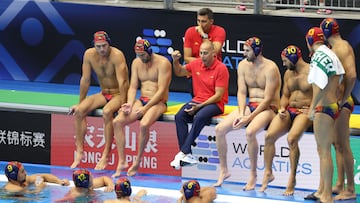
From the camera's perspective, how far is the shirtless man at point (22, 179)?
17.4 m

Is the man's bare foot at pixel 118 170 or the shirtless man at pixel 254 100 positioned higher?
the shirtless man at pixel 254 100

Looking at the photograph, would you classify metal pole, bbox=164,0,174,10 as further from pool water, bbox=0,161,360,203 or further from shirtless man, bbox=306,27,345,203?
shirtless man, bbox=306,27,345,203

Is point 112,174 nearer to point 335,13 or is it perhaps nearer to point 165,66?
point 165,66

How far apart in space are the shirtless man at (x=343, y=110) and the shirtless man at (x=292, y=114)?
57 centimetres

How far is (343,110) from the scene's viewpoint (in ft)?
52.7

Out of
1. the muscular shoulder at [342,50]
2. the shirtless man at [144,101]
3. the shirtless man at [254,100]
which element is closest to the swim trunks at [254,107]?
the shirtless man at [254,100]

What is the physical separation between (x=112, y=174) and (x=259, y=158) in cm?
227

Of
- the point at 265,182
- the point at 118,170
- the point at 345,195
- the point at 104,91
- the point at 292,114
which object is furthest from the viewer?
the point at 104,91

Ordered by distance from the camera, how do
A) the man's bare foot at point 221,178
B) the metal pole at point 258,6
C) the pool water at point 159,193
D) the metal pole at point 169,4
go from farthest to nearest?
the metal pole at point 169,4 → the metal pole at point 258,6 → the man's bare foot at point 221,178 → the pool water at point 159,193

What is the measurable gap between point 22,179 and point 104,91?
1.92m

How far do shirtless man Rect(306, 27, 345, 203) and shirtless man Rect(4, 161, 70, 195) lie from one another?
3941 millimetres

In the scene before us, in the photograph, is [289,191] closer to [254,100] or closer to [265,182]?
[265,182]

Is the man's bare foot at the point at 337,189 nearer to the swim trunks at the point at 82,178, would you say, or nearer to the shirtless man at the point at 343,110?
the shirtless man at the point at 343,110

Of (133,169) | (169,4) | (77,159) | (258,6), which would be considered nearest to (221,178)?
(133,169)
